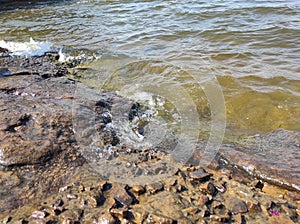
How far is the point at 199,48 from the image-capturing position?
7.55 metres

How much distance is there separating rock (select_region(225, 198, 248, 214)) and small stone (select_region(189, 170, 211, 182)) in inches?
12.3

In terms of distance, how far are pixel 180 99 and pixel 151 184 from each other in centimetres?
282

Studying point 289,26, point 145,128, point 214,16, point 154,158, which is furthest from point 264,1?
point 154,158

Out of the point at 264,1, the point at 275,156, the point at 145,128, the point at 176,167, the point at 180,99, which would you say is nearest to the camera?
the point at 176,167

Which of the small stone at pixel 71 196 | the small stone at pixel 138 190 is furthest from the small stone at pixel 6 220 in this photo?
the small stone at pixel 138 190

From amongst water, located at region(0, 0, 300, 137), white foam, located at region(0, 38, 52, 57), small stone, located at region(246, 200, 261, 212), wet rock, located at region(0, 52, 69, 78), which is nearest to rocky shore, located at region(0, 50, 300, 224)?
small stone, located at region(246, 200, 261, 212)

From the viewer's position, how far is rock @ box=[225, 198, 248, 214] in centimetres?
229

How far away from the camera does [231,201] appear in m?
2.39

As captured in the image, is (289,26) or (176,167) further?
(289,26)

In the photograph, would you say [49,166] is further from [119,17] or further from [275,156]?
[119,17]

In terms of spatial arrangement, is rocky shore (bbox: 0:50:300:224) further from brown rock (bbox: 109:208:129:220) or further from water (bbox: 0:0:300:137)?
water (bbox: 0:0:300:137)

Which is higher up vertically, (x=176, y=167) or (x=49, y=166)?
(x=49, y=166)

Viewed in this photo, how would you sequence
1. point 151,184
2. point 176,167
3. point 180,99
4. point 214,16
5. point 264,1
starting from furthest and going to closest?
point 264,1 → point 214,16 → point 180,99 → point 176,167 → point 151,184

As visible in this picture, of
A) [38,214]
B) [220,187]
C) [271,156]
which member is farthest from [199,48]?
[38,214]
